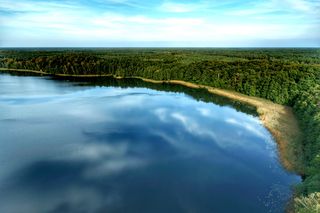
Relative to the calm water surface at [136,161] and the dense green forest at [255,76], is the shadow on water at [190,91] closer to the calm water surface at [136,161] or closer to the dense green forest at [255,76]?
the calm water surface at [136,161]

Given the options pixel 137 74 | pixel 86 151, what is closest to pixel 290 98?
pixel 86 151

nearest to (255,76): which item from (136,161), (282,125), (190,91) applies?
(190,91)

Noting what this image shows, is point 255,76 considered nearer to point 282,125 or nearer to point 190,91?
point 190,91

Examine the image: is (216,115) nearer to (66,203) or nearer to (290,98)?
(290,98)

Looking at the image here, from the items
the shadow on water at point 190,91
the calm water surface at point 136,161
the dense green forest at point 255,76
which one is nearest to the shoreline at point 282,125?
the dense green forest at point 255,76

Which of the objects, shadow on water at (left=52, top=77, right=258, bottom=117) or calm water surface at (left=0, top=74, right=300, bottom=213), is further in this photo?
shadow on water at (left=52, top=77, right=258, bottom=117)

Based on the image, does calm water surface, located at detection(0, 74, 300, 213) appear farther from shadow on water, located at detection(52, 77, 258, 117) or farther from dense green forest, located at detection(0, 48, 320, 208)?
shadow on water, located at detection(52, 77, 258, 117)

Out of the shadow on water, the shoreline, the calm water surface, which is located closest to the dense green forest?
the shoreline

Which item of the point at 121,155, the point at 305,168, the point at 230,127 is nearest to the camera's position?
the point at 305,168
